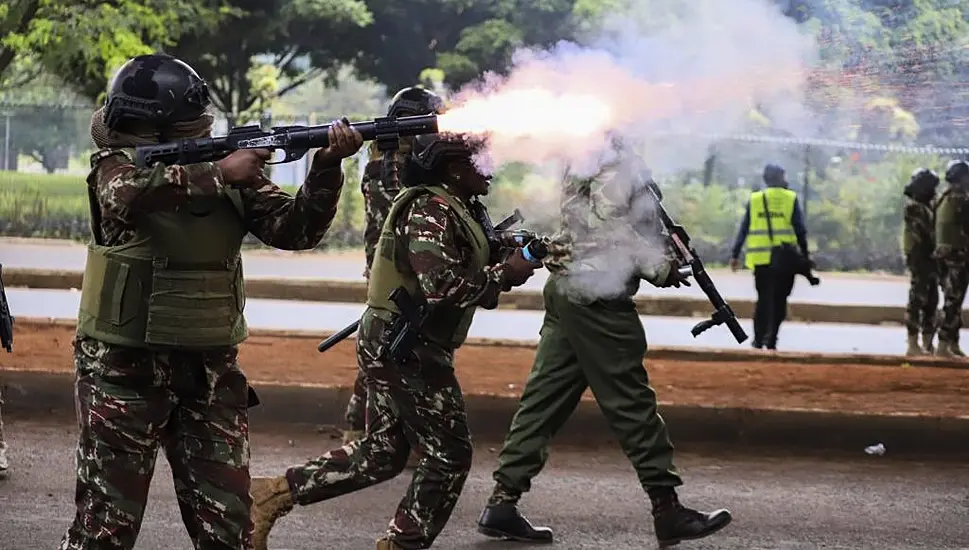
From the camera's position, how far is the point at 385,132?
397 centimetres

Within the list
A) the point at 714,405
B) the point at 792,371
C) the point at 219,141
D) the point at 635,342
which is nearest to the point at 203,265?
the point at 219,141

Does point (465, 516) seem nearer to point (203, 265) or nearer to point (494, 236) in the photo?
point (494, 236)

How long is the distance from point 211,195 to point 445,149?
1.15 meters

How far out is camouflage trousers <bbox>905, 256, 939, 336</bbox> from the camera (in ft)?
40.1

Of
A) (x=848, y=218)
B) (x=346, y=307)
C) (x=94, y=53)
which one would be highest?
(x=94, y=53)

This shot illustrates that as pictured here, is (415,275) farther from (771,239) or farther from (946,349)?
(946,349)

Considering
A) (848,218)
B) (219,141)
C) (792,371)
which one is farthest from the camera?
(848,218)

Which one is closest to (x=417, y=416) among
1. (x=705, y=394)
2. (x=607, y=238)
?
(x=607, y=238)

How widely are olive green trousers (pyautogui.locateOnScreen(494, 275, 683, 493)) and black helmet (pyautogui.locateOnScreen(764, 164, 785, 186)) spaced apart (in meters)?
6.15

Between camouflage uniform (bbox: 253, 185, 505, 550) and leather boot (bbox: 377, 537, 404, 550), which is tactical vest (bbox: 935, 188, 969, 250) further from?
leather boot (bbox: 377, 537, 404, 550)

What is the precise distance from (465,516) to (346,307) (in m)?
9.98

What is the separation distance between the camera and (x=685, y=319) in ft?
51.0

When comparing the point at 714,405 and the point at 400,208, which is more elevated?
the point at 400,208

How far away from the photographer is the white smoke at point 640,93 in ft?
16.2
